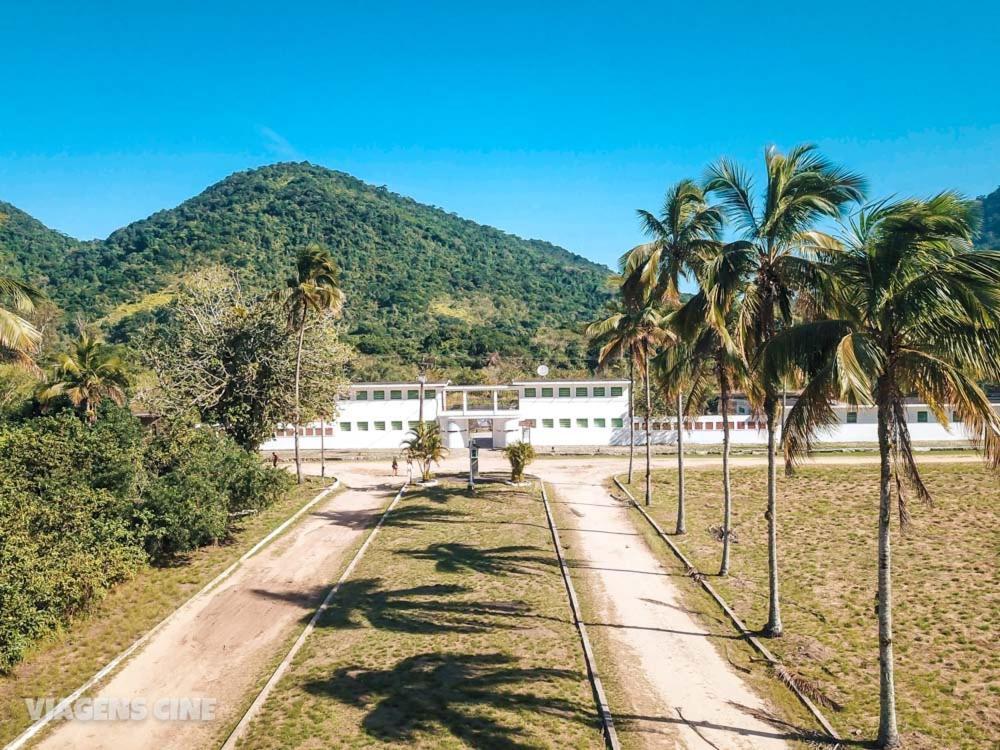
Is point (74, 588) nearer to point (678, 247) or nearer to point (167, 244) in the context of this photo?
point (678, 247)

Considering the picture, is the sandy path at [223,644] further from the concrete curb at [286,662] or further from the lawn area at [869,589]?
the lawn area at [869,589]

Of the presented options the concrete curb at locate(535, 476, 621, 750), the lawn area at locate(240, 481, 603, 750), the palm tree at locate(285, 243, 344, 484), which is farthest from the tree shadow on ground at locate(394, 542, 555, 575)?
the palm tree at locate(285, 243, 344, 484)

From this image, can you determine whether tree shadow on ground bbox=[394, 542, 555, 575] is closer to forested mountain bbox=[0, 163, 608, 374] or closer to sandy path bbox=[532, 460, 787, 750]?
sandy path bbox=[532, 460, 787, 750]

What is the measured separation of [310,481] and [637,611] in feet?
80.6

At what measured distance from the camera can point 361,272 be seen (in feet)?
484

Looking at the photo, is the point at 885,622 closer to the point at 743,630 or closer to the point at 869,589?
the point at 743,630

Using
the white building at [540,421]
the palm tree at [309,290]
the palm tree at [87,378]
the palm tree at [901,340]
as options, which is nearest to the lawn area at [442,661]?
the palm tree at [901,340]

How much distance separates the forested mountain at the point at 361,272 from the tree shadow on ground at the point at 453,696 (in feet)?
251

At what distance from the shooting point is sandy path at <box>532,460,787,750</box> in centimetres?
1132

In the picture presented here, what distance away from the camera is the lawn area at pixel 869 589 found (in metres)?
12.0

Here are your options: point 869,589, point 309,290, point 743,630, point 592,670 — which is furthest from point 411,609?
point 309,290

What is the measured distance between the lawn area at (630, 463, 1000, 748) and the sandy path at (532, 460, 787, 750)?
125 cm

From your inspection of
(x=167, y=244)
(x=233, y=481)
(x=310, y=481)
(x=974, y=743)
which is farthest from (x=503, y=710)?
(x=167, y=244)

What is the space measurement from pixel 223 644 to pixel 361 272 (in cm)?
13681
